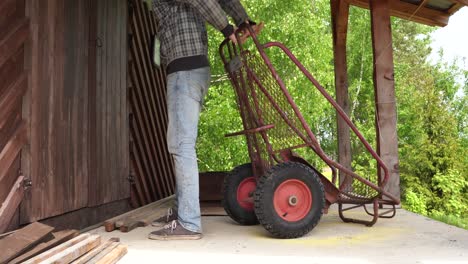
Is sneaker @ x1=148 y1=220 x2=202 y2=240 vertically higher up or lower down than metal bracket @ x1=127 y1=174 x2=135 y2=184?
lower down

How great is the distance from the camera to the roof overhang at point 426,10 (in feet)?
14.6

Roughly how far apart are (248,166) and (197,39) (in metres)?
0.90

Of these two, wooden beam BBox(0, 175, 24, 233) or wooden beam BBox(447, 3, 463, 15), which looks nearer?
wooden beam BBox(0, 175, 24, 233)

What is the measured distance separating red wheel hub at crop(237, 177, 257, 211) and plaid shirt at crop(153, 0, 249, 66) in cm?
88

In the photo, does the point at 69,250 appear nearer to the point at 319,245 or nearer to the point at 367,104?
the point at 319,245

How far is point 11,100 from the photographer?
7.04 feet

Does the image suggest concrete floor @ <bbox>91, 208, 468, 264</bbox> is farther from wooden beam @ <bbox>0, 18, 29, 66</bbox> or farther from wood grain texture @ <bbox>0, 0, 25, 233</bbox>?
wooden beam @ <bbox>0, 18, 29, 66</bbox>

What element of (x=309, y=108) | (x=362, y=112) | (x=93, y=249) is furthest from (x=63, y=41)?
(x=362, y=112)

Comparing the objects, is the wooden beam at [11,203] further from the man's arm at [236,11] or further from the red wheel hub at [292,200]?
the man's arm at [236,11]

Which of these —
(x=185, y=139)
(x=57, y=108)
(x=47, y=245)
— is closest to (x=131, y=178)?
(x=57, y=108)

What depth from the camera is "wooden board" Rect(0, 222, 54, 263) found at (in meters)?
1.60

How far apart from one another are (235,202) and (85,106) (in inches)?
43.9

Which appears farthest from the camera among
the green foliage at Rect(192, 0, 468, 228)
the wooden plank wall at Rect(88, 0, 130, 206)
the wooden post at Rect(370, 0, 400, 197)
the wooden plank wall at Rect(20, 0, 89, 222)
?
the green foliage at Rect(192, 0, 468, 228)

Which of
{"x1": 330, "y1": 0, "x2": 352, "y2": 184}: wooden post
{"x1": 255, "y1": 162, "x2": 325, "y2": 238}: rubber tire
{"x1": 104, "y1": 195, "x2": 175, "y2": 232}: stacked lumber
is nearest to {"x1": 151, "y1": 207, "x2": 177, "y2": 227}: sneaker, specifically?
{"x1": 104, "y1": 195, "x2": 175, "y2": 232}: stacked lumber
